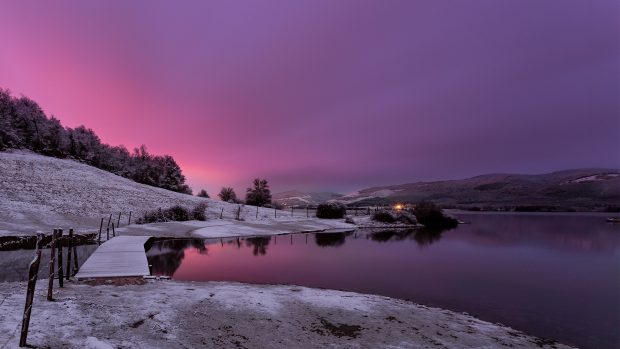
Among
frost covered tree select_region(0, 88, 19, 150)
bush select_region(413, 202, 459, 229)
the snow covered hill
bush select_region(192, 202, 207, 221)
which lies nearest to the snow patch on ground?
the snow covered hill

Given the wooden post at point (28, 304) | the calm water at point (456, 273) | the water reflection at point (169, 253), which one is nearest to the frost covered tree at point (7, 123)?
the water reflection at point (169, 253)

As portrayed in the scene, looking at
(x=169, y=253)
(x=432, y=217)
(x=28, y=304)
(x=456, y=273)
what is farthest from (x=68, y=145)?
(x=28, y=304)

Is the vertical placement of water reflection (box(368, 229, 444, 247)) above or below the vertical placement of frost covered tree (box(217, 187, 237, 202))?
below

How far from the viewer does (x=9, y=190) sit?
122 feet

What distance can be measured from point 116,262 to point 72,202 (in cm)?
2896

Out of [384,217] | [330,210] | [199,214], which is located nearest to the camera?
[199,214]

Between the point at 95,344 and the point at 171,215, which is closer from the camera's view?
the point at 95,344

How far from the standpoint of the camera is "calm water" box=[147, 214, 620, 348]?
13.3 meters

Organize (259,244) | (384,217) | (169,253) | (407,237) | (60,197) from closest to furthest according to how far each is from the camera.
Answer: (169,253) → (259,244) → (60,197) → (407,237) → (384,217)

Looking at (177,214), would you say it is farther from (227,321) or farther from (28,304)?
(28,304)

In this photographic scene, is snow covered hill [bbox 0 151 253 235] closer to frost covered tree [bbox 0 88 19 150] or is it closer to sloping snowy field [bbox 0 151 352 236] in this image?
Result: sloping snowy field [bbox 0 151 352 236]

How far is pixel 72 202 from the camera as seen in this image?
39562 millimetres

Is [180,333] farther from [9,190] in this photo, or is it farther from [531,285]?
[9,190]

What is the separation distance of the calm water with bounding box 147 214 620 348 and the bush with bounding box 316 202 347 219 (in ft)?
85.3
